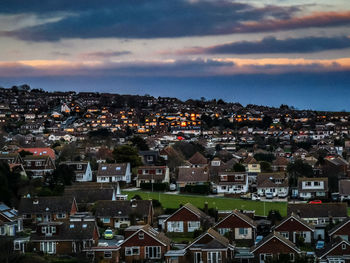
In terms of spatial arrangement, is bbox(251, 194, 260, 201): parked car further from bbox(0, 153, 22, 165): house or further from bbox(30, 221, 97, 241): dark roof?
bbox(0, 153, 22, 165): house

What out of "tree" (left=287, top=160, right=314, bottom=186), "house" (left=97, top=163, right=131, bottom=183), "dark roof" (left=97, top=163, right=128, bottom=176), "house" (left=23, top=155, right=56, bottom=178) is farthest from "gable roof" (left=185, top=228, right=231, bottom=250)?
"tree" (left=287, top=160, right=314, bottom=186)

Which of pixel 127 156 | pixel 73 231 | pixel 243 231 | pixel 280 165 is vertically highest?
pixel 127 156

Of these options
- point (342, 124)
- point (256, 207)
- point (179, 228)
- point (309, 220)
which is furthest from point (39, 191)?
point (342, 124)

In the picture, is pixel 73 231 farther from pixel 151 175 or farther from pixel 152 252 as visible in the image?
Answer: pixel 151 175

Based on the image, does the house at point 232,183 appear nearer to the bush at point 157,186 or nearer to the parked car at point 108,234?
the bush at point 157,186

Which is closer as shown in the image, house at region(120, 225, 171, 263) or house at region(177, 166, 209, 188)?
house at region(120, 225, 171, 263)

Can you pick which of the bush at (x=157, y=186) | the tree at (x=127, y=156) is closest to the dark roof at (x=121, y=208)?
the bush at (x=157, y=186)

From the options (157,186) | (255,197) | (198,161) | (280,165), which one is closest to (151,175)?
(157,186)
